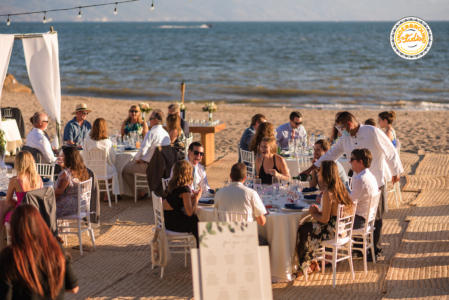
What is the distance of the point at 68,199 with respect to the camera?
5590mm

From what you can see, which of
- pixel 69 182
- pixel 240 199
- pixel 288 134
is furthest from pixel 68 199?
pixel 288 134

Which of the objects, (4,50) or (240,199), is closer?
(240,199)

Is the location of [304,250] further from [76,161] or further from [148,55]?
[148,55]

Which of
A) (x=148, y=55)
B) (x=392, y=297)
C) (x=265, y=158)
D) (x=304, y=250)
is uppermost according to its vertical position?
(x=148, y=55)

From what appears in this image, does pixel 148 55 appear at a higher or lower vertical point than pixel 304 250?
higher

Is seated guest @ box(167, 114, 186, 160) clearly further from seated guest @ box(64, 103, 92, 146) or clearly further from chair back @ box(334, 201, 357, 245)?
chair back @ box(334, 201, 357, 245)

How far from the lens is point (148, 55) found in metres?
53.0

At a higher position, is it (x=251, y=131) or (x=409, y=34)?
(x=409, y=34)

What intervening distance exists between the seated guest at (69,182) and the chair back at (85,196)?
6 centimetres

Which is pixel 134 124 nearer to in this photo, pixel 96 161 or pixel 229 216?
pixel 96 161

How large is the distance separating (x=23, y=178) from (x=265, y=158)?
279cm

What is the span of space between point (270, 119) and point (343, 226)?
1239cm

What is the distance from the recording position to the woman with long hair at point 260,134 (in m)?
6.88

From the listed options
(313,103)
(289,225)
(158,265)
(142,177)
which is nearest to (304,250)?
(289,225)
